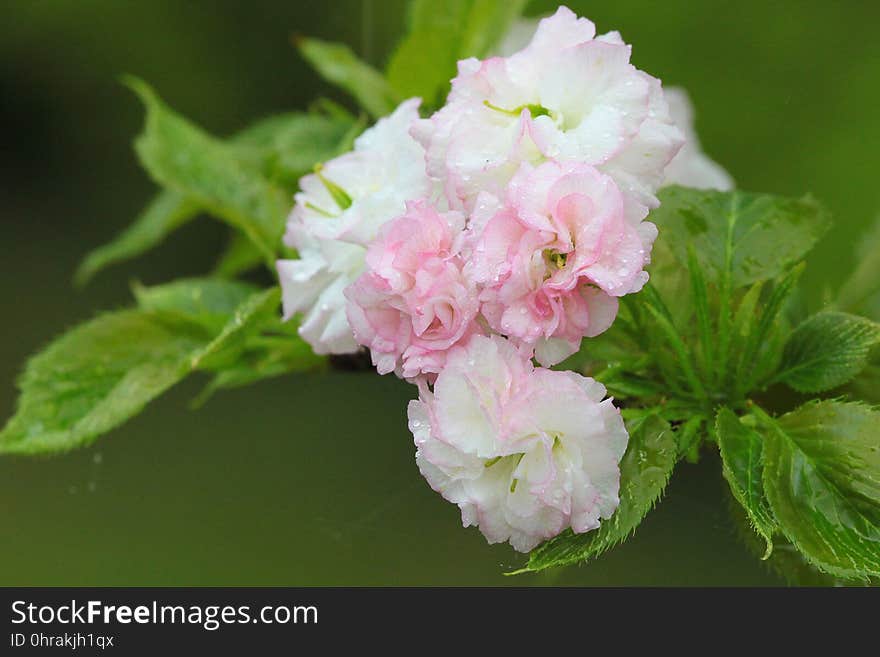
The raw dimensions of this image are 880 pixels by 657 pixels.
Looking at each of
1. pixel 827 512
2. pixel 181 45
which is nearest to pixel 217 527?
pixel 827 512

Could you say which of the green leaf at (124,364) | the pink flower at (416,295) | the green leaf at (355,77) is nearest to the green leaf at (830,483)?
the pink flower at (416,295)

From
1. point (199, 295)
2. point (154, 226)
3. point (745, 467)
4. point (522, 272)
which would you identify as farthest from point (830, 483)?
point (154, 226)

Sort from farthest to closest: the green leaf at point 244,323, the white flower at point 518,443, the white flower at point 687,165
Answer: the white flower at point 687,165 < the green leaf at point 244,323 < the white flower at point 518,443

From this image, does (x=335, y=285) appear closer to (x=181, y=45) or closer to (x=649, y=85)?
(x=649, y=85)

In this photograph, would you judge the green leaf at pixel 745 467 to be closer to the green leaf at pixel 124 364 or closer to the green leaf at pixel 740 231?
the green leaf at pixel 740 231

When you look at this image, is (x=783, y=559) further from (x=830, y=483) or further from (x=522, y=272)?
(x=522, y=272)
